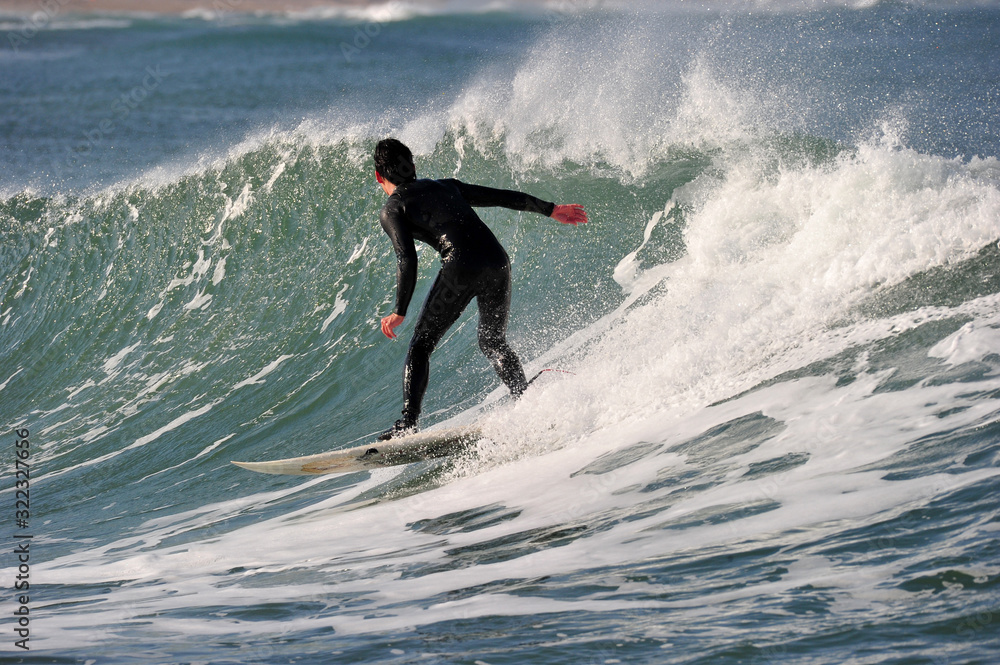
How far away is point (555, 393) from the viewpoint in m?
5.18

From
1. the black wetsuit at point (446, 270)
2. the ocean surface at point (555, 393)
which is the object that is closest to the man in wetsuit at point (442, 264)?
the black wetsuit at point (446, 270)

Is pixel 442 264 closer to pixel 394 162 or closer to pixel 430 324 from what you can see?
pixel 430 324

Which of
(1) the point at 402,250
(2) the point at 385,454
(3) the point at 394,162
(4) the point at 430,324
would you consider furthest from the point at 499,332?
(3) the point at 394,162

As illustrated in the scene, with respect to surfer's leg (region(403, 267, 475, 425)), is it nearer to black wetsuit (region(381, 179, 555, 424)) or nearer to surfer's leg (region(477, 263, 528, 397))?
black wetsuit (region(381, 179, 555, 424))

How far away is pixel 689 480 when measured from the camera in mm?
3980

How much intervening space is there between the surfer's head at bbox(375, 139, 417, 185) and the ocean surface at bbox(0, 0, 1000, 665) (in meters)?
1.45

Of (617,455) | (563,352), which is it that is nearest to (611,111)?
(563,352)

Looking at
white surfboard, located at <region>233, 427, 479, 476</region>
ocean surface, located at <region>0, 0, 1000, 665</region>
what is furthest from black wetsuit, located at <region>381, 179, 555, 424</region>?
ocean surface, located at <region>0, 0, 1000, 665</region>

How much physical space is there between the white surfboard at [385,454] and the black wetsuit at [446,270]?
15 centimetres

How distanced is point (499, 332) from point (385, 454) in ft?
3.08

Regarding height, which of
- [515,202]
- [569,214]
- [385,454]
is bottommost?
[385,454]

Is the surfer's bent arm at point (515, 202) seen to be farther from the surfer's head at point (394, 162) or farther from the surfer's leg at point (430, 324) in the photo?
the surfer's leg at point (430, 324)

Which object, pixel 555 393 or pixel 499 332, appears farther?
pixel 555 393

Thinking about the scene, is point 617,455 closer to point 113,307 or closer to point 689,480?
point 689,480
